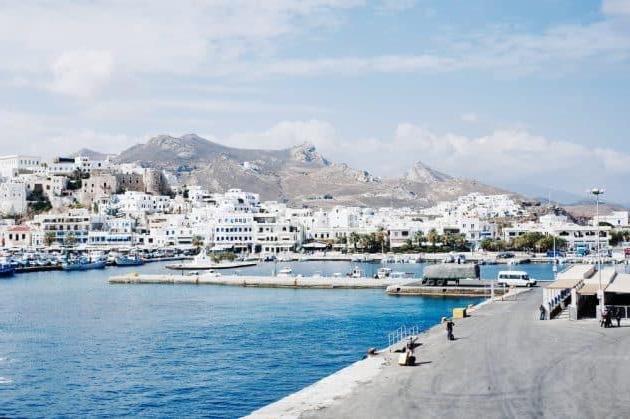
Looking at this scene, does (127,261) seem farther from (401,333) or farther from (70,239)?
(401,333)

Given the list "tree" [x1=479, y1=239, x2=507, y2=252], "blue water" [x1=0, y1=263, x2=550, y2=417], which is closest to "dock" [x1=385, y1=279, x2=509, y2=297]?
"blue water" [x1=0, y1=263, x2=550, y2=417]

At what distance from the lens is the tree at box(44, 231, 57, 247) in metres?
113

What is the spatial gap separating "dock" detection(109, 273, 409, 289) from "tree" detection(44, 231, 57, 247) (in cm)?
5008

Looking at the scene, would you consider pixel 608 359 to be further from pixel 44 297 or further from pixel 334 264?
pixel 334 264

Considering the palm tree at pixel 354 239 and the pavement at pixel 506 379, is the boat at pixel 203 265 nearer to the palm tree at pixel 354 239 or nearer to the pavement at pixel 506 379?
the palm tree at pixel 354 239

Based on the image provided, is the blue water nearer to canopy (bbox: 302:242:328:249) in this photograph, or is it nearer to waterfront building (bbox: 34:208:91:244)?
canopy (bbox: 302:242:328:249)

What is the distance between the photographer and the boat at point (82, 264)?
86.4 m

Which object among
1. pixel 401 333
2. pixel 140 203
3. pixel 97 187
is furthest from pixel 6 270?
pixel 97 187

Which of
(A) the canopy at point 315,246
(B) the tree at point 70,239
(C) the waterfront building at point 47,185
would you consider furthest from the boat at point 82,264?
(C) the waterfront building at point 47,185

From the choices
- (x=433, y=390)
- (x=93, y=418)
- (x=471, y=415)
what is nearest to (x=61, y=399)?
(x=93, y=418)

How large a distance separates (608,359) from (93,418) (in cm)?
1306

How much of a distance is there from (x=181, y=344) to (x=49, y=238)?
86.2 meters

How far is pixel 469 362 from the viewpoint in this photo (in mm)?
21453

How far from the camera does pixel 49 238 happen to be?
371 feet
